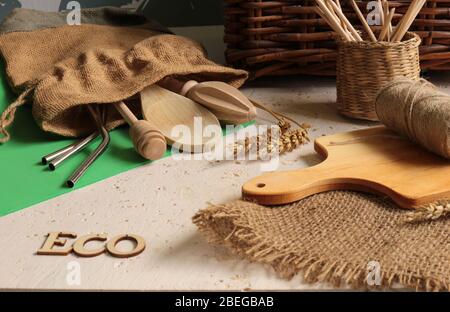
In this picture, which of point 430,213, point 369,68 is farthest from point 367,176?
point 369,68

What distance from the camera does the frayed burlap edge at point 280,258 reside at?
47 centimetres

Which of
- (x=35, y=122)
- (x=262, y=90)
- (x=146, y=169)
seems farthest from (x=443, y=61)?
(x=35, y=122)

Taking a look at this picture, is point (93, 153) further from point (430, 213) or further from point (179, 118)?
point (430, 213)

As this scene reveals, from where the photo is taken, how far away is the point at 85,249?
0.53m

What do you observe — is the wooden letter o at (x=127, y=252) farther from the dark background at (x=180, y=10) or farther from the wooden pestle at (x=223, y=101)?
the dark background at (x=180, y=10)

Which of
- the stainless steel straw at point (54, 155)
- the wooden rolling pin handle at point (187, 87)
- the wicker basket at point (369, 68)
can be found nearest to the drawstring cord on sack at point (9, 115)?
the stainless steel straw at point (54, 155)

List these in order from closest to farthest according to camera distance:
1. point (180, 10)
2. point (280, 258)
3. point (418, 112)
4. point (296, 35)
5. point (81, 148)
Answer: point (280, 258), point (418, 112), point (81, 148), point (296, 35), point (180, 10)

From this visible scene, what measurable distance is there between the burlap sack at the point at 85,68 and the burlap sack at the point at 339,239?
32cm

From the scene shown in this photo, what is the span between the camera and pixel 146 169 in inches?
27.4

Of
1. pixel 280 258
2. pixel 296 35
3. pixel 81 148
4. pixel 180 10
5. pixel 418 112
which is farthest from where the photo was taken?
pixel 180 10

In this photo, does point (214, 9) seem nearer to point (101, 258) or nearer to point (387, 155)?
point (387, 155)

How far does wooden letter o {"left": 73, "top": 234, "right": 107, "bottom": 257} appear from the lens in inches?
20.5

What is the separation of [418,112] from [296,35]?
0.29m

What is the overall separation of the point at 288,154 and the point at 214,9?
62 centimetres
